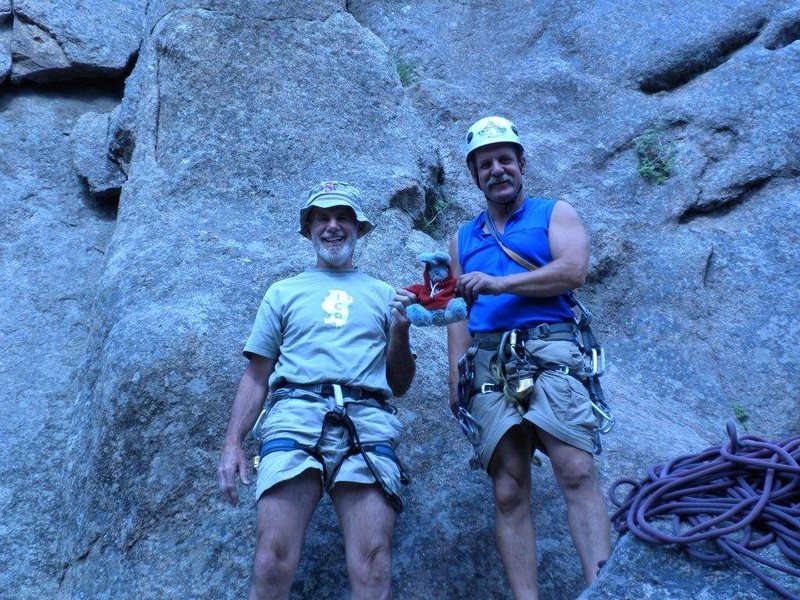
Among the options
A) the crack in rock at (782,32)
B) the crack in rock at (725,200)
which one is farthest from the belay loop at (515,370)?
the crack in rock at (782,32)

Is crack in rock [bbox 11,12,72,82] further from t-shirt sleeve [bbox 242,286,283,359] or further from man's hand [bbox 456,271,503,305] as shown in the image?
man's hand [bbox 456,271,503,305]

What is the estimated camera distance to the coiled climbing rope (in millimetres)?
2977

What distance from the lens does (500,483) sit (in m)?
4.18

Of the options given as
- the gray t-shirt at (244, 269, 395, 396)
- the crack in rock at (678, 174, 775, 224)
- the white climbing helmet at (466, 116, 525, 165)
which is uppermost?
the white climbing helmet at (466, 116, 525, 165)

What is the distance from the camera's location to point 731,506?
3074mm

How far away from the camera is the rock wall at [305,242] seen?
4973 millimetres

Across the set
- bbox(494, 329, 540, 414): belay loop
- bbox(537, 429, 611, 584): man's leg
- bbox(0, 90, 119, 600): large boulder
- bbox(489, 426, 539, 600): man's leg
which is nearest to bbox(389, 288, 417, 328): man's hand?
bbox(494, 329, 540, 414): belay loop

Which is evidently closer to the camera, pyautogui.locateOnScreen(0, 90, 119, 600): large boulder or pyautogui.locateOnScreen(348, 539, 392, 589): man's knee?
pyautogui.locateOnScreen(348, 539, 392, 589): man's knee

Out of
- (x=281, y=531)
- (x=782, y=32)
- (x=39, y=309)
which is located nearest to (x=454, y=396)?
(x=281, y=531)

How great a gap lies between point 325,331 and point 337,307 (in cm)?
16

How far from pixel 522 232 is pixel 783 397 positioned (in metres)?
3.16

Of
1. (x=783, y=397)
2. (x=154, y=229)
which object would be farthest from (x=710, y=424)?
(x=154, y=229)

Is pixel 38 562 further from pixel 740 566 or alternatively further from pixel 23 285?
pixel 740 566

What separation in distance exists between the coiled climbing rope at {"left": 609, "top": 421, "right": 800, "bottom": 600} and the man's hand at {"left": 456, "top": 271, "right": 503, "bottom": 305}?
1.19 meters
